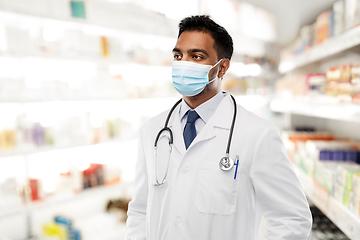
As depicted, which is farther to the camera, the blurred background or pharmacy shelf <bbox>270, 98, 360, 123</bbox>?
the blurred background

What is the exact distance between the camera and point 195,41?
1420mm

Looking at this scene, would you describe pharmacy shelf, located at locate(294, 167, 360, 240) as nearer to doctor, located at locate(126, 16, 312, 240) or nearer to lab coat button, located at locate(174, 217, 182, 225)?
doctor, located at locate(126, 16, 312, 240)

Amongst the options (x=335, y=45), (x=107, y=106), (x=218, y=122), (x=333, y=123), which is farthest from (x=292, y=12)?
(x=218, y=122)

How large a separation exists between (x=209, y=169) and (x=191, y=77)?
48cm

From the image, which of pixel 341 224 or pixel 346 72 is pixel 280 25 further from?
pixel 341 224

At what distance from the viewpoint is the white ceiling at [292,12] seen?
3277mm

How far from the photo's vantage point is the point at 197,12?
14.3ft

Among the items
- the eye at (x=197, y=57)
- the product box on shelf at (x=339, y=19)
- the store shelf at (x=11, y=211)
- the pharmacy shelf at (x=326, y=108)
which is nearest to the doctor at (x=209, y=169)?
the eye at (x=197, y=57)

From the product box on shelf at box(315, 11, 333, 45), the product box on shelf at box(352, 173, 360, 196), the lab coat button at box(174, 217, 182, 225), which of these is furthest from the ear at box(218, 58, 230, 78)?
the product box on shelf at box(315, 11, 333, 45)

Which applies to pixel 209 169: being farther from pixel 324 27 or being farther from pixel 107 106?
pixel 107 106

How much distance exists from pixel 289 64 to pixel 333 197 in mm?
2000

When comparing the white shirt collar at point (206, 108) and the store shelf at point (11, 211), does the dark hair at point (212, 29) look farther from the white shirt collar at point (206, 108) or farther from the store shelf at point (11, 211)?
the store shelf at point (11, 211)

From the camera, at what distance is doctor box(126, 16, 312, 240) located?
1.24 m

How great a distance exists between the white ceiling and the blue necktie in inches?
100
